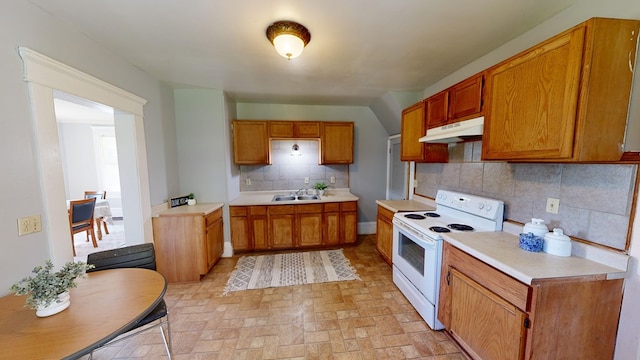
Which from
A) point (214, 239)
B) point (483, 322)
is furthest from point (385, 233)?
point (214, 239)

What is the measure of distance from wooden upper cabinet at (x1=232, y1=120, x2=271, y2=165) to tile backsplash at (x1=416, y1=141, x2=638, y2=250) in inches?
110

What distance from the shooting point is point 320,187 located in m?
3.81

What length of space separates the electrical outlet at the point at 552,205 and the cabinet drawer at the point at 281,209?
2.80m

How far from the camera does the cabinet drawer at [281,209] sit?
3410 mm

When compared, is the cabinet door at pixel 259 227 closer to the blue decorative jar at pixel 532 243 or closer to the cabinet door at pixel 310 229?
the cabinet door at pixel 310 229

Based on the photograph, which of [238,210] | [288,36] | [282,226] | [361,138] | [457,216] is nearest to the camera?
[288,36]

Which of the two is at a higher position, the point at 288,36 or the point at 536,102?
the point at 288,36

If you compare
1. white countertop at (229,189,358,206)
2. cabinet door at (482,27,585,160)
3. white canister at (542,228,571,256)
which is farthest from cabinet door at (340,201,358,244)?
white canister at (542,228,571,256)

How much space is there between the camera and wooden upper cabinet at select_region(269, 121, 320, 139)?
3604 millimetres

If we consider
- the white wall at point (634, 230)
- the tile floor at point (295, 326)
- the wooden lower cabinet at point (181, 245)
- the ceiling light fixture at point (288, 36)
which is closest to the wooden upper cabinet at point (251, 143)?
the wooden lower cabinet at point (181, 245)

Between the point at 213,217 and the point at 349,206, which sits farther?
the point at 349,206

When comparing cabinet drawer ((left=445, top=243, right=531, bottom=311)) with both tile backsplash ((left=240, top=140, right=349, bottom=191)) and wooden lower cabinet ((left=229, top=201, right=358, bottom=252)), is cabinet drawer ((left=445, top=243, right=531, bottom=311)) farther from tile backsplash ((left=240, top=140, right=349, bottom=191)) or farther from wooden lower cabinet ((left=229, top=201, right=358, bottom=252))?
tile backsplash ((left=240, top=140, right=349, bottom=191))

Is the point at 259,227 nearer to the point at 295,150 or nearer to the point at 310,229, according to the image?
the point at 310,229

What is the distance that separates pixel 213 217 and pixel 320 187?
173 centimetres
